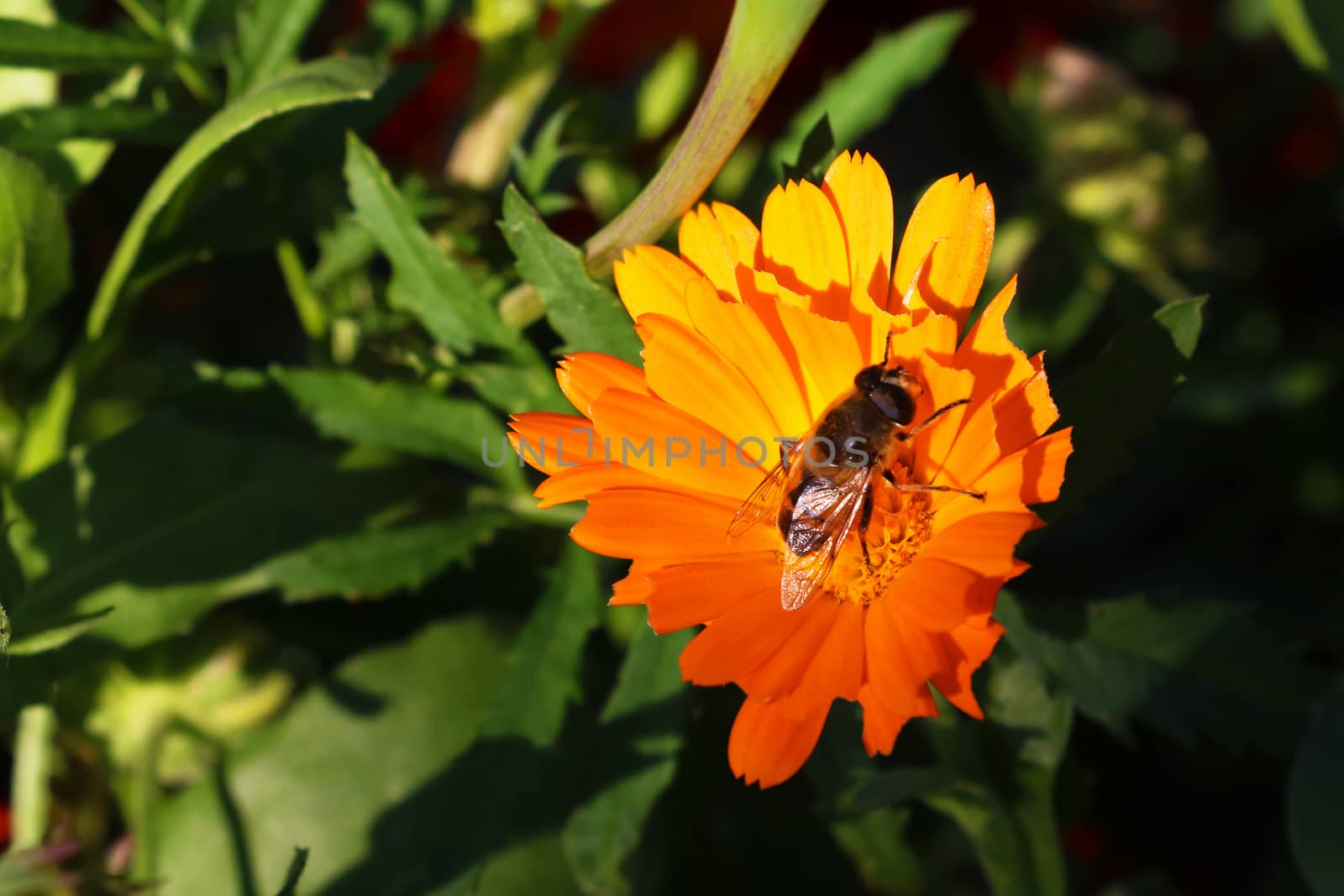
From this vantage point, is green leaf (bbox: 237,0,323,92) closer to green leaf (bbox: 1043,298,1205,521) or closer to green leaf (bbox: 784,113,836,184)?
green leaf (bbox: 784,113,836,184)

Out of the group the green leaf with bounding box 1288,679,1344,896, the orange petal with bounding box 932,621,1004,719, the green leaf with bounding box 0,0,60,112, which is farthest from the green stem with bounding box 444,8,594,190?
the green leaf with bounding box 1288,679,1344,896

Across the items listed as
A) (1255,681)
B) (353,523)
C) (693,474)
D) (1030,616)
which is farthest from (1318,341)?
(353,523)

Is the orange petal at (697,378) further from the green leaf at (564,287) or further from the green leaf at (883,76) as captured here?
the green leaf at (883,76)

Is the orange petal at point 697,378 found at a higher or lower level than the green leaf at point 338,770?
higher

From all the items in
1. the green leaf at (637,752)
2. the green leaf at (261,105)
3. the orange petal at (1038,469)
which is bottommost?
the green leaf at (637,752)

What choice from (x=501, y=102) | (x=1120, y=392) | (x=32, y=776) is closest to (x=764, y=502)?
(x=1120, y=392)

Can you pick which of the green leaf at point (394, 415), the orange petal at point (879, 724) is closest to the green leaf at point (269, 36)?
the green leaf at point (394, 415)
